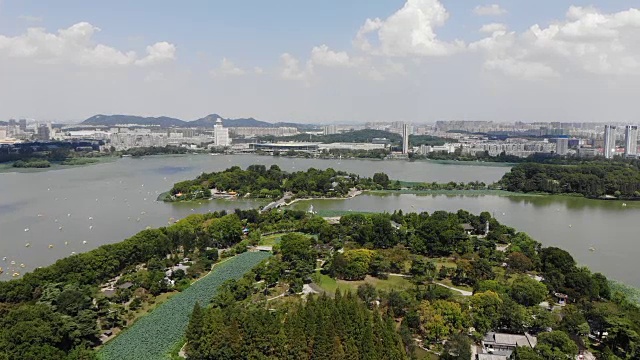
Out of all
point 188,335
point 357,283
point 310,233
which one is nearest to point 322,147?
point 310,233

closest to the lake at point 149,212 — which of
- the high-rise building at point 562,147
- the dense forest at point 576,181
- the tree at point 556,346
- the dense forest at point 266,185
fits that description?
the dense forest at point 266,185

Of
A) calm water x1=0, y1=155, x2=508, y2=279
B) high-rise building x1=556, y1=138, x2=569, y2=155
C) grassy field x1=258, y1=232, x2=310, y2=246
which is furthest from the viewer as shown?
high-rise building x1=556, y1=138, x2=569, y2=155

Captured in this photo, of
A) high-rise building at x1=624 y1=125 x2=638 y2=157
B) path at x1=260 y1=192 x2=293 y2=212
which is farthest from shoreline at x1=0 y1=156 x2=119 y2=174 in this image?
high-rise building at x1=624 y1=125 x2=638 y2=157

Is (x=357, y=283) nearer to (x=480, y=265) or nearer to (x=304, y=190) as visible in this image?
(x=480, y=265)

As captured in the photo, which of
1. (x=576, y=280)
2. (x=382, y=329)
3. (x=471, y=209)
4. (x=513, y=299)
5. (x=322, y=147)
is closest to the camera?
(x=382, y=329)

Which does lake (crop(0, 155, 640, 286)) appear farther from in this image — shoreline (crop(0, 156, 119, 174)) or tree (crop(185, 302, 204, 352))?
tree (crop(185, 302, 204, 352))
